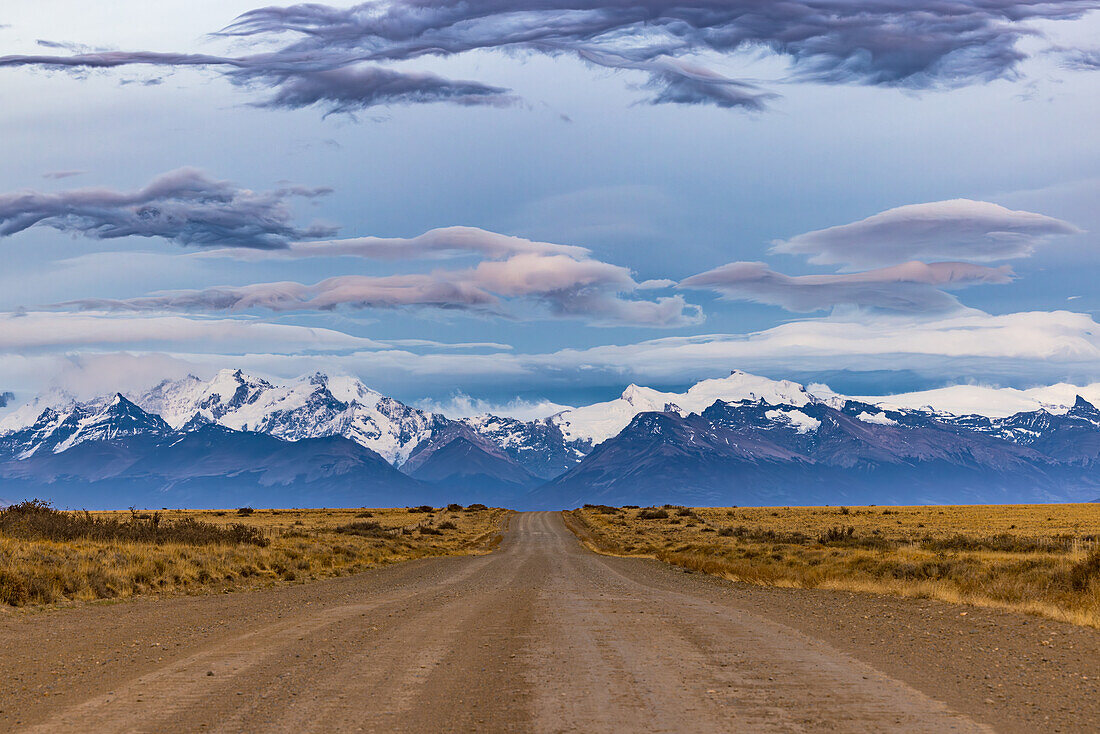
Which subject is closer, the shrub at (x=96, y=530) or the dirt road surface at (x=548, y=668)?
the dirt road surface at (x=548, y=668)

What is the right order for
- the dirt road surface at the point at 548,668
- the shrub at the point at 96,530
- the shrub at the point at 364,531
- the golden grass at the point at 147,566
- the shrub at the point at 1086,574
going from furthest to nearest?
1. the shrub at the point at 364,531
2. the shrub at the point at 96,530
3. the golden grass at the point at 147,566
4. the shrub at the point at 1086,574
5. the dirt road surface at the point at 548,668

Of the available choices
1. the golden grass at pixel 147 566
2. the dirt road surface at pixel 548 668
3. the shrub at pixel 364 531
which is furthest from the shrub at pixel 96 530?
the shrub at pixel 364 531

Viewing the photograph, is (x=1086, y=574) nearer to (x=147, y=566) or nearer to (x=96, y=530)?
(x=147, y=566)

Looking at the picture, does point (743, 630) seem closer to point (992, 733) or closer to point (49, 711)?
point (992, 733)

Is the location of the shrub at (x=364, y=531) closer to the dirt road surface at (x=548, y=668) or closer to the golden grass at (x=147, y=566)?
the golden grass at (x=147, y=566)

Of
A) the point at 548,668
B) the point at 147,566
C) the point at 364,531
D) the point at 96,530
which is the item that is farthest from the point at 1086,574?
the point at 364,531

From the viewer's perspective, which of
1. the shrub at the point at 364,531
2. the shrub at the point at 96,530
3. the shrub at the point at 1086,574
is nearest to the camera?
the shrub at the point at 1086,574

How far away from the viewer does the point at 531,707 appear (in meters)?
10.7

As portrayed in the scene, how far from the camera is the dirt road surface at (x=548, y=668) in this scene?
1018 cm

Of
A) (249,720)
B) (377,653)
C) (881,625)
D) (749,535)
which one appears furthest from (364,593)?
(749,535)

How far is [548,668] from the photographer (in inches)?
519

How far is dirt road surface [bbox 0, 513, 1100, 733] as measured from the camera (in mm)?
10180

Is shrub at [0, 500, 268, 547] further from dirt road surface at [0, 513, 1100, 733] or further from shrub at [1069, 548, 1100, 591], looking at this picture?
shrub at [1069, 548, 1100, 591]

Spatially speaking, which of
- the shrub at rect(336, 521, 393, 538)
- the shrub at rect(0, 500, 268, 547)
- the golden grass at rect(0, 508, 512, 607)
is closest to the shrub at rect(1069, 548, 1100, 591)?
the golden grass at rect(0, 508, 512, 607)
